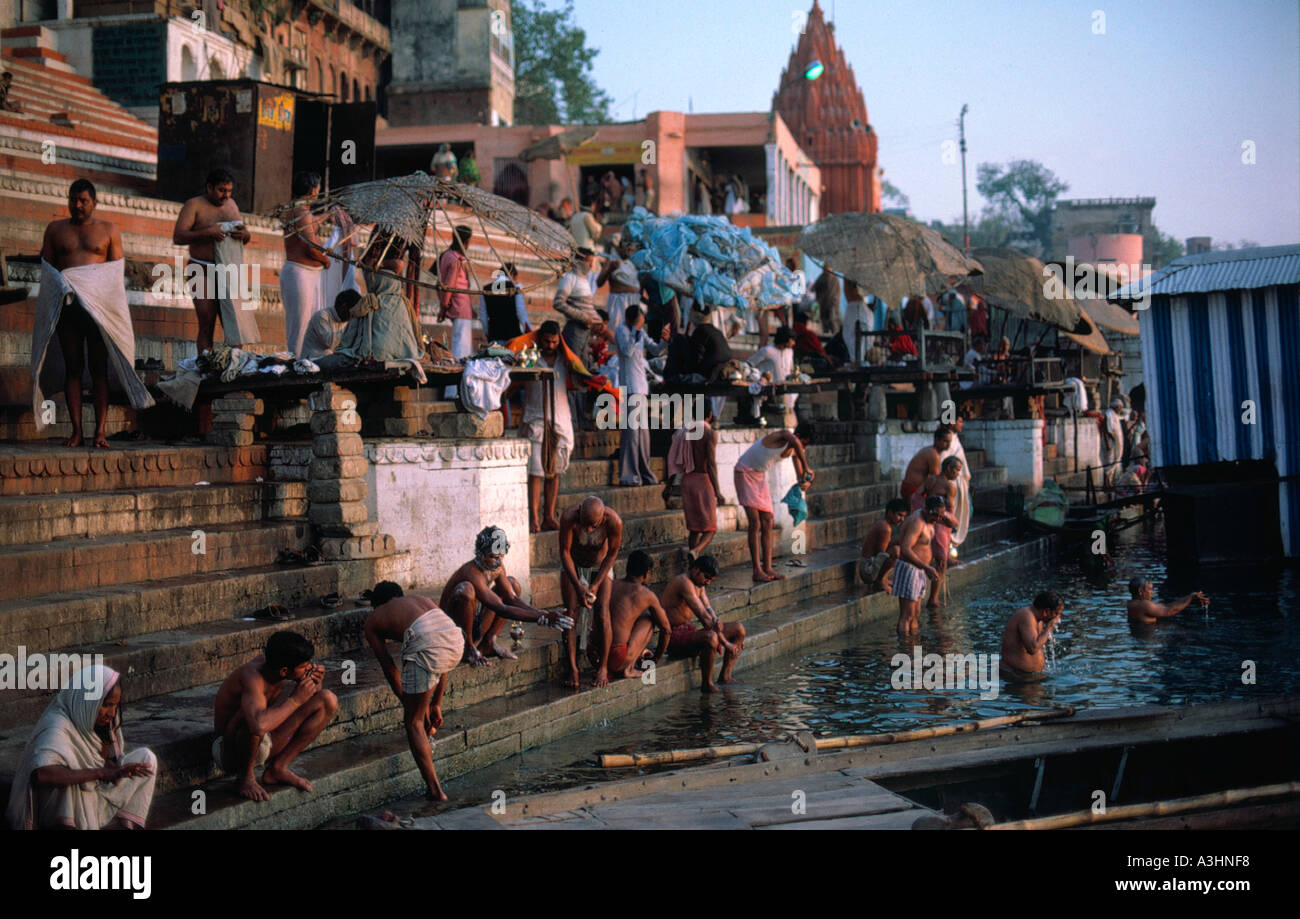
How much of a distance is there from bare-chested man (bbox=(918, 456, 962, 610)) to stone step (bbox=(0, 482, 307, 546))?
6.14 meters

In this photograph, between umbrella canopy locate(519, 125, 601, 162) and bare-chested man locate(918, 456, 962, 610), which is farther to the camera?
umbrella canopy locate(519, 125, 601, 162)

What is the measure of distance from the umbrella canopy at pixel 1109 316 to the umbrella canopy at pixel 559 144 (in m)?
11.9

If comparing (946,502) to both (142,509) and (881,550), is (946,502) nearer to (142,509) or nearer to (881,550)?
(881,550)

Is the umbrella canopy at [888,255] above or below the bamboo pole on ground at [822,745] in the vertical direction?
above

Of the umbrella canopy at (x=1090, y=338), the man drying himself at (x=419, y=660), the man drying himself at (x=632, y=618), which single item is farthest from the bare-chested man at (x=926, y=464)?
the umbrella canopy at (x=1090, y=338)

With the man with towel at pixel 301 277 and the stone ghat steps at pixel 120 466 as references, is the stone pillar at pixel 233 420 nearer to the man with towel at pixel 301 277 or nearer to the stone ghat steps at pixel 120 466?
the stone ghat steps at pixel 120 466

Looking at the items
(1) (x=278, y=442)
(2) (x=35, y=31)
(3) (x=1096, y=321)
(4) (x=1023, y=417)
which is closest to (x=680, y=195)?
(3) (x=1096, y=321)

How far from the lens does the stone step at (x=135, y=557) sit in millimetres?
6727

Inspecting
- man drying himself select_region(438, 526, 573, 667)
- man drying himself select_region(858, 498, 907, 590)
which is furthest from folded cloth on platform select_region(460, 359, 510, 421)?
man drying himself select_region(858, 498, 907, 590)

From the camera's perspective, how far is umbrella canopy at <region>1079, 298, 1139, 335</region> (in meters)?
23.4

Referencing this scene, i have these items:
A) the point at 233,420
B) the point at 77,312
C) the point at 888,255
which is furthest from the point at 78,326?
the point at 888,255

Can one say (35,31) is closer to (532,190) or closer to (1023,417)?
(532,190)

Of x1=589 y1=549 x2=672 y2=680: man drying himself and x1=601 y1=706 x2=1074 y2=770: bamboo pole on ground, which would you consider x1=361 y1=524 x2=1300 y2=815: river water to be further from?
x1=589 y1=549 x2=672 y2=680: man drying himself
